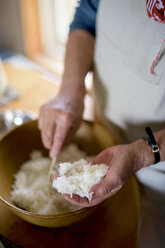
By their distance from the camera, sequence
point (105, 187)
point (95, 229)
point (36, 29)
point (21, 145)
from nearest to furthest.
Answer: point (105, 187)
point (95, 229)
point (21, 145)
point (36, 29)

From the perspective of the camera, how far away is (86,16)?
2.64 ft

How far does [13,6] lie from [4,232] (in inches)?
54.0

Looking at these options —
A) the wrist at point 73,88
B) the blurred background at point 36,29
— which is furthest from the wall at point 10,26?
the wrist at point 73,88

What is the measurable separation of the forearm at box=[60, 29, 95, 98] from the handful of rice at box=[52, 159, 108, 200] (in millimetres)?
277

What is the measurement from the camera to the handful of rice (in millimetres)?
509

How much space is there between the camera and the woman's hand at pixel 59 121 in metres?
0.68

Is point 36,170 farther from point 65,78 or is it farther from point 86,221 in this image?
point 65,78

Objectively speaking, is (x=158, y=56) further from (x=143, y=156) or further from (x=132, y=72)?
(x=143, y=156)

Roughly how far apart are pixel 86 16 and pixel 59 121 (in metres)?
0.42

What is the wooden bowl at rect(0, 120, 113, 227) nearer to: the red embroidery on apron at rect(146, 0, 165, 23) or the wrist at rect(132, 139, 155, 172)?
the wrist at rect(132, 139, 155, 172)

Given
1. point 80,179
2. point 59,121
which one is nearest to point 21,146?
point 59,121

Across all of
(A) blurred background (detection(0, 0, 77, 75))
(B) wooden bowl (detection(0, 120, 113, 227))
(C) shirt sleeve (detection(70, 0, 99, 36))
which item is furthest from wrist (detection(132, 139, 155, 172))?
(A) blurred background (detection(0, 0, 77, 75))

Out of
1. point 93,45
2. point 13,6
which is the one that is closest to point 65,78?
point 93,45

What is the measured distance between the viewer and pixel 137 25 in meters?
0.58
